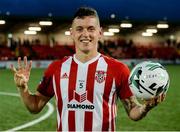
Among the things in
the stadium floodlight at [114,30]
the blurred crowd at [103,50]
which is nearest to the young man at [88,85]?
the blurred crowd at [103,50]

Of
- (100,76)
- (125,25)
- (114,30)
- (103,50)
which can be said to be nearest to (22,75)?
(100,76)

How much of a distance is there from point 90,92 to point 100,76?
181 mm

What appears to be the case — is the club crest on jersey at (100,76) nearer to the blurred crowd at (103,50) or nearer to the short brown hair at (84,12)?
the short brown hair at (84,12)

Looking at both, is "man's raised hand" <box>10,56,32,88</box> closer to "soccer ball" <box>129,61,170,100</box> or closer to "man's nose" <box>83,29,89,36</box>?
"man's nose" <box>83,29,89,36</box>

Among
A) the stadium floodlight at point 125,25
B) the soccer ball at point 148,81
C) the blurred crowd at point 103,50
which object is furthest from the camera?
the stadium floodlight at point 125,25

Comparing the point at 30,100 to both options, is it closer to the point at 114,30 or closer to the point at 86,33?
the point at 86,33

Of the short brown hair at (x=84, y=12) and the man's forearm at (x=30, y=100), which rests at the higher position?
the short brown hair at (x=84, y=12)

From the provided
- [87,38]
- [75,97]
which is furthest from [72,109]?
[87,38]

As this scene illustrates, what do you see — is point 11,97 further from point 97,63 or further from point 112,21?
point 112,21

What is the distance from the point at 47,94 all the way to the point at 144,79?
1.07m

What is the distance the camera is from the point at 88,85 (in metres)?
4.00

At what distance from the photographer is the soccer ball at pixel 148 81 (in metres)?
3.65

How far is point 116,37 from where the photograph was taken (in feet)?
171

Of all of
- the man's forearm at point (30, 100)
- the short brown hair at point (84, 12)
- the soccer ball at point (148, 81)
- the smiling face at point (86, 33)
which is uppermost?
the short brown hair at point (84, 12)
